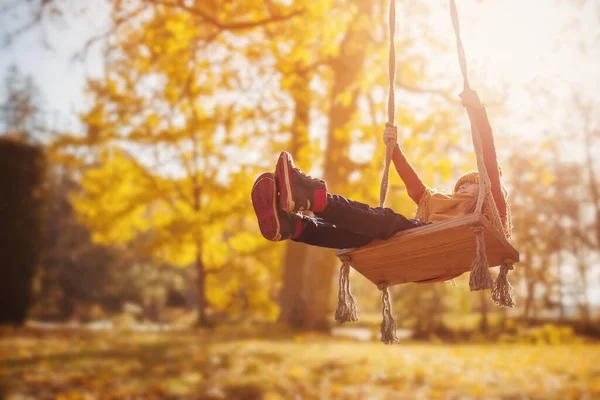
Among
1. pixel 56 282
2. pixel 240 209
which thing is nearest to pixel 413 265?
pixel 240 209

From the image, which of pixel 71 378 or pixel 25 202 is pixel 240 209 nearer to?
pixel 71 378

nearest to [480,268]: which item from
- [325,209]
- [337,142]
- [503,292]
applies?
[503,292]

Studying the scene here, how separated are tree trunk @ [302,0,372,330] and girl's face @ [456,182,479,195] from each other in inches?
129

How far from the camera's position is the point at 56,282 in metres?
26.4

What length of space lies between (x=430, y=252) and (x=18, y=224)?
1699cm

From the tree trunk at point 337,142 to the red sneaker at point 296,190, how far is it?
3856 millimetres

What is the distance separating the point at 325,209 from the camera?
8.45 feet

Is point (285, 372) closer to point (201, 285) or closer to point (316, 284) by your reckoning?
point (316, 284)

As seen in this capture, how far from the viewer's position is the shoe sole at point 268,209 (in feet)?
8.22

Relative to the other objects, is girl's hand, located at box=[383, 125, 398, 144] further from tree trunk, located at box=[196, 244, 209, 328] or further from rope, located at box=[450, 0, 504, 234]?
tree trunk, located at box=[196, 244, 209, 328]

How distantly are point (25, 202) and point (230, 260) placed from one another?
7.31 meters

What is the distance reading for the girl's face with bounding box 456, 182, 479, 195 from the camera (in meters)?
3.00

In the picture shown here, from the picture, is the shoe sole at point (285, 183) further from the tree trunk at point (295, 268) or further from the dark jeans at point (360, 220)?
the tree trunk at point (295, 268)

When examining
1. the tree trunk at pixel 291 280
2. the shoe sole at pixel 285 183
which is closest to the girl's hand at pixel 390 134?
the shoe sole at pixel 285 183
